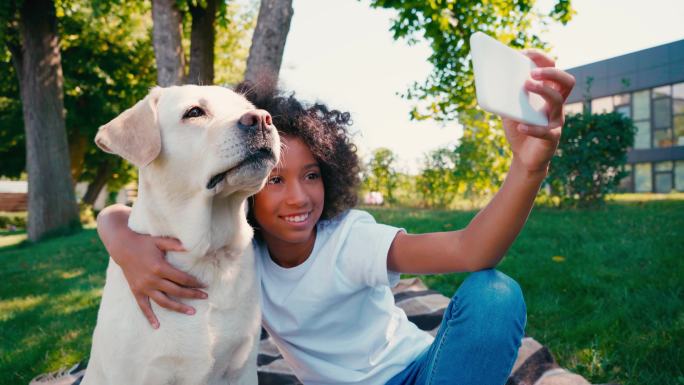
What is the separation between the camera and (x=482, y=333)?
6.06 ft

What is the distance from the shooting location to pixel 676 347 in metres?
2.86

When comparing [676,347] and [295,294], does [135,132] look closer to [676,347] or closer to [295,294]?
[295,294]

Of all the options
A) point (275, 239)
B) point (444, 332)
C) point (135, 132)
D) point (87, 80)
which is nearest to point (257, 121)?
point (135, 132)

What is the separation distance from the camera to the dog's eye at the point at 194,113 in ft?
6.88

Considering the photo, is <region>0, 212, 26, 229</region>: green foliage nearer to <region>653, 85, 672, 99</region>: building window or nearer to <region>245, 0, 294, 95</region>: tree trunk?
<region>245, 0, 294, 95</region>: tree trunk

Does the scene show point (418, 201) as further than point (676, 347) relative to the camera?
Yes

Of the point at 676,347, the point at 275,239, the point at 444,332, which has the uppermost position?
the point at 275,239

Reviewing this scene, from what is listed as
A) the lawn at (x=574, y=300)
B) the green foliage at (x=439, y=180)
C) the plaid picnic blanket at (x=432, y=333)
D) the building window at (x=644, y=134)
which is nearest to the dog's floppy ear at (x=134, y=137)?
the plaid picnic blanket at (x=432, y=333)

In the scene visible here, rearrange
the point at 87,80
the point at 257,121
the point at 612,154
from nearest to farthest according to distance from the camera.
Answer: the point at 257,121, the point at 612,154, the point at 87,80

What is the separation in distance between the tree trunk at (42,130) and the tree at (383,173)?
7187 millimetres

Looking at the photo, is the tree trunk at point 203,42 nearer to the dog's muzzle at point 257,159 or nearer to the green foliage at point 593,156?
the dog's muzzle at point 257,159

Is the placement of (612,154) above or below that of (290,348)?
above

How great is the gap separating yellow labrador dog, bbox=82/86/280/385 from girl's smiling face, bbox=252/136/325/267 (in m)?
0.12

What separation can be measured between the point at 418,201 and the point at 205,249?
35.0 ft
